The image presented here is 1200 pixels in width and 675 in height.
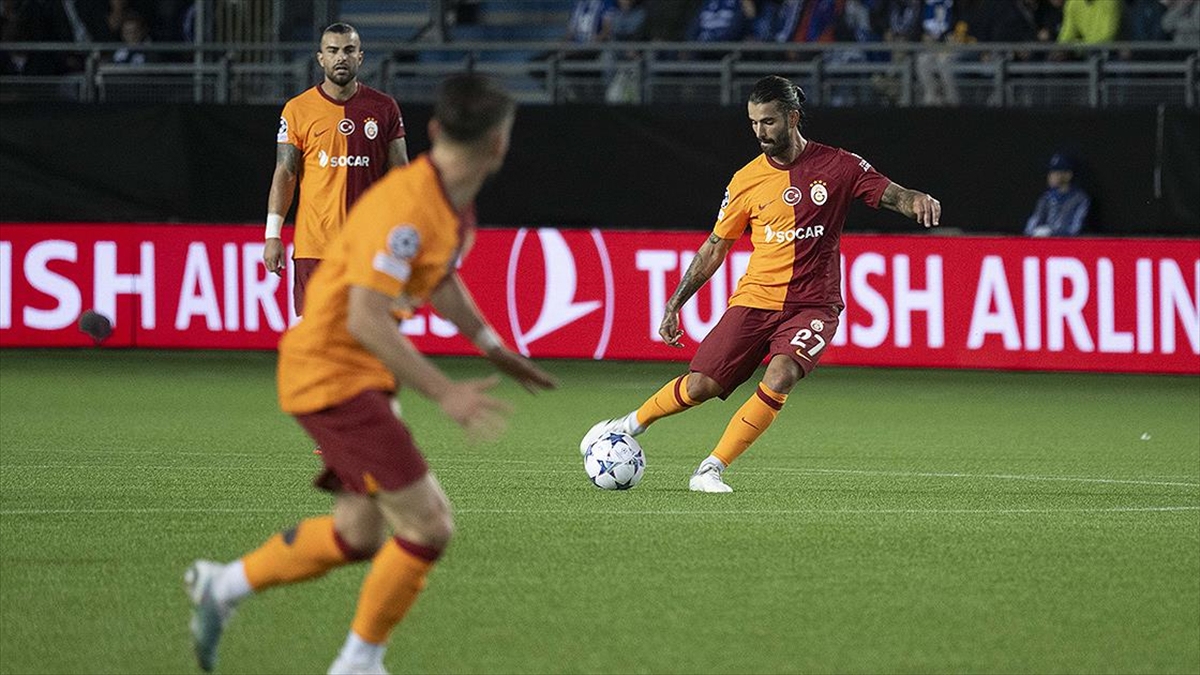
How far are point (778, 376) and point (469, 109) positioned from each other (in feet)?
15.3

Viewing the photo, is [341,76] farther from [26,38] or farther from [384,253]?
[26,38]

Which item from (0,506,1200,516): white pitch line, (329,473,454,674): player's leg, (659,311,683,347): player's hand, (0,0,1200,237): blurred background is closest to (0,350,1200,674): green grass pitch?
(0,506,1200,516): white pitch line

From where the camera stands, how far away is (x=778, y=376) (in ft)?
32.4

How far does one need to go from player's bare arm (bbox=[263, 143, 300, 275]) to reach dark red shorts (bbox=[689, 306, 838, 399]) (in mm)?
2427

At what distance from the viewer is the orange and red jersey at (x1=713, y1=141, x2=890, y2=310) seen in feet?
33.0

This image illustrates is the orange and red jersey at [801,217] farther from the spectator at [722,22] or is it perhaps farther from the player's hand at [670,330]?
the spectator at [722,22]

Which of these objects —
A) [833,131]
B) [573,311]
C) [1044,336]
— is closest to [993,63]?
[833,131]

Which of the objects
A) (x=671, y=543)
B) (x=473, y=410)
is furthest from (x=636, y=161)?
(x=473, y=410)

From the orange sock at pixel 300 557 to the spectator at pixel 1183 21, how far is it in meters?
14.5

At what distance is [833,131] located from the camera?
61.6 ft

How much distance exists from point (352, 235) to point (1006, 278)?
12.2 m

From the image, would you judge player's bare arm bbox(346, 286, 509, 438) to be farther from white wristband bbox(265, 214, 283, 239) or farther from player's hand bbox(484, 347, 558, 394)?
white wristband bbox(265, 214, 283, 239)

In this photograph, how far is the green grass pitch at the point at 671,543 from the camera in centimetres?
636

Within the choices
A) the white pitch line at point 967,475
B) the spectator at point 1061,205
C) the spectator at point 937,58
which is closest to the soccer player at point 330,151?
the white pitch line at point 967,475
